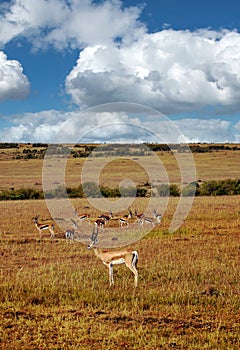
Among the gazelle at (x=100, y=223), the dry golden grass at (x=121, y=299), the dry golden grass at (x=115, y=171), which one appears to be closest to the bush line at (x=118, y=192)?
the dry golden grass at (x=115, y=171)

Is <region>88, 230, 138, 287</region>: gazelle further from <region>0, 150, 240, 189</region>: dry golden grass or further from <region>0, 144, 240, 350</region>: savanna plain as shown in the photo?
<region>0, 150, 240, 189</region>: dry golden grass

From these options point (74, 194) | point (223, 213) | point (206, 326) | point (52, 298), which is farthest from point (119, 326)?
point (74, 194)

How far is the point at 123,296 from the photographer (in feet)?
32.8

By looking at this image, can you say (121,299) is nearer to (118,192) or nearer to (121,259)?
(121,259)

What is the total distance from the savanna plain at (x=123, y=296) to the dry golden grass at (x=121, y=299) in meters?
0.02

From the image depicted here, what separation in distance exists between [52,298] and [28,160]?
79.6m

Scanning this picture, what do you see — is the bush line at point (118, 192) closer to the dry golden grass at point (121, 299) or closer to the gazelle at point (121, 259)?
the dry golden grass at point (121, 299)

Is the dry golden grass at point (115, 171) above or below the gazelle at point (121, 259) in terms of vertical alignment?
above

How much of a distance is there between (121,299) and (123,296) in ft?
0.63

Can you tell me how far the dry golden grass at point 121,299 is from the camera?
7707mm

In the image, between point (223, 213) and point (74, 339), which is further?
point (223, 213)

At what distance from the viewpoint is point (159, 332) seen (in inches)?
313

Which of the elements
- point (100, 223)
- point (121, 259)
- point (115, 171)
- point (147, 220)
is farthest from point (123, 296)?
point (115, 171)

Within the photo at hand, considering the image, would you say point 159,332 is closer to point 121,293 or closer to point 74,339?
point 74,339
